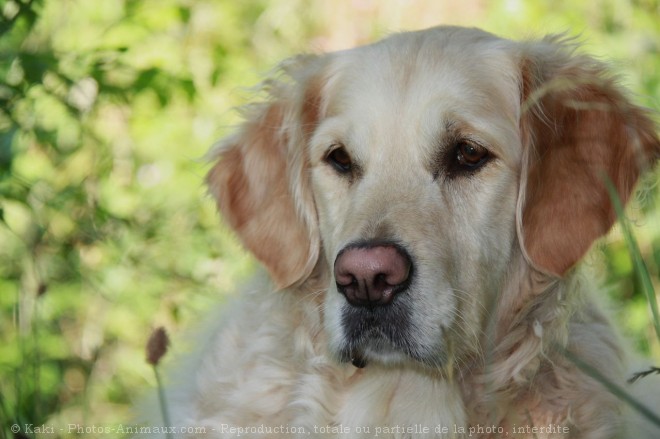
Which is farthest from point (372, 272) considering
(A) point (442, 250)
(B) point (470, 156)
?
(B) point (470, 156)

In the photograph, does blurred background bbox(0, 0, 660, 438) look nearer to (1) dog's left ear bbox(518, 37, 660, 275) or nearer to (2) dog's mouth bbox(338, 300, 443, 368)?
(1) dog's left ear bbox(518, 37, 660, 275)

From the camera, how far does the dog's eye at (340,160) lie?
3211mm

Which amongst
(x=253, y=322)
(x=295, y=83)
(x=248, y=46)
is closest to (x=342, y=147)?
(x=295, y=83)

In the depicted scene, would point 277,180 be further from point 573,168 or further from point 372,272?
point 573,168

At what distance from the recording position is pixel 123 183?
5949 millimetres

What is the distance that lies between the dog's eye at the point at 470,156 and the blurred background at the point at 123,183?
95cm

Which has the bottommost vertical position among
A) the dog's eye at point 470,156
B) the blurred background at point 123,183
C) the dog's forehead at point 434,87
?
the blurred background at point 123,183

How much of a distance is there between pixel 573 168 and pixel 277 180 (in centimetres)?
105

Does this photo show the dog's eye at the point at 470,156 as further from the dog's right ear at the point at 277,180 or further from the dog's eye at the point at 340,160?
the dog's right ear at the point at 277,180

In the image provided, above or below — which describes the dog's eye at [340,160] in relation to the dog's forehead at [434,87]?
below

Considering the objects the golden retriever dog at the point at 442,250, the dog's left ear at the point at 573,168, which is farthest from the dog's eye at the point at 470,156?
the dog's left ear at the point at 573,168

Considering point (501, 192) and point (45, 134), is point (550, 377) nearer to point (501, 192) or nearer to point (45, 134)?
point (501, 192)

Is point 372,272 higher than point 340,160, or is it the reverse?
point 340,160

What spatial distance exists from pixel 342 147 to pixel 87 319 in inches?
107
